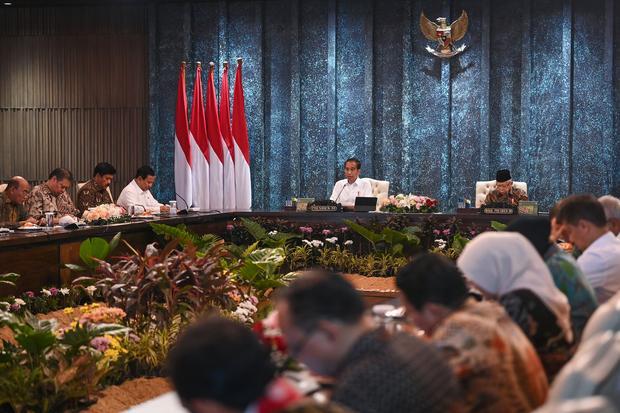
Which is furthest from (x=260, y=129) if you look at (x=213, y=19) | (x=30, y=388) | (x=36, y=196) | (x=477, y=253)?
(x=477, y=253)

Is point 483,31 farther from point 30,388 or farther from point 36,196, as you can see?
point 30,388

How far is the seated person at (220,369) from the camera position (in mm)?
1433

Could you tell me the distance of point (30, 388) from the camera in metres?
3.81

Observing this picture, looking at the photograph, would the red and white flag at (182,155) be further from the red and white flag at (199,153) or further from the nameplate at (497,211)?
the nameplate at (497,211)

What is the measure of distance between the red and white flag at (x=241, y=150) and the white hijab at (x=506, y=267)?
869cm

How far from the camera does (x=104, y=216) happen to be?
24.5ft

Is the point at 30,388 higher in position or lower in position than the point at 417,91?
lower

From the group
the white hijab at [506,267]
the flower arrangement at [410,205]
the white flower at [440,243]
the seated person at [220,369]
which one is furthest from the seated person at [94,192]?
the seated person at [220,369]

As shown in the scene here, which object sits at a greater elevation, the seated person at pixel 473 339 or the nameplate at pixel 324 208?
A: the nameplate at pixel 324 208

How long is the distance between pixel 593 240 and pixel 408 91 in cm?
836

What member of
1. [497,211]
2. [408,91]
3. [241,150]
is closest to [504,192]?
[497,211]

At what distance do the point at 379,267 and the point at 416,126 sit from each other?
164 inches

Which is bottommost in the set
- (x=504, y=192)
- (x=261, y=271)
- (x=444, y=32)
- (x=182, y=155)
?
(x=261, y=271)

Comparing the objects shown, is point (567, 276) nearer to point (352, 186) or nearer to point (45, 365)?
point (45, 365)
